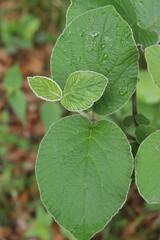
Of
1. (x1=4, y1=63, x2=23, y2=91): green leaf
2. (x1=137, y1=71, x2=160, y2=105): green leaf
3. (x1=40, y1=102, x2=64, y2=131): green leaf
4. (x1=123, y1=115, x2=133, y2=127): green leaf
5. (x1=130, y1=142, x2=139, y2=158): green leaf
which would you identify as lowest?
(x1=40, y1=102, x2=64, y2=131): green leaf

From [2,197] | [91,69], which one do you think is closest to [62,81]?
[91,69]

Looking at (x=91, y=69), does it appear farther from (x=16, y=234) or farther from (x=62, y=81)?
(x=16, y=234)

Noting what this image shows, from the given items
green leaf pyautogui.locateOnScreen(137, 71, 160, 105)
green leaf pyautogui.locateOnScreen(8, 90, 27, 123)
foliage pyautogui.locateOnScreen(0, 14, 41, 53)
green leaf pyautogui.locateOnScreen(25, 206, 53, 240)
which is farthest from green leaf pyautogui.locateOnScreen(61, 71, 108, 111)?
foliage pyautogui.locateOnScreen(0, 14, 41, 53)

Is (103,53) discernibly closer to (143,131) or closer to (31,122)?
(143,131)

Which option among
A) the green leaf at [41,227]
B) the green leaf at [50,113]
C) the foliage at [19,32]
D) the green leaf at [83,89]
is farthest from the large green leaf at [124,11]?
the foliage at [19,32]

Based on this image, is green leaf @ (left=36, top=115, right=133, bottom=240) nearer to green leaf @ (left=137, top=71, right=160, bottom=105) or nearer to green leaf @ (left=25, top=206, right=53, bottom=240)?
green leaf @ (left=137, top=71, right=160, bottom=105)

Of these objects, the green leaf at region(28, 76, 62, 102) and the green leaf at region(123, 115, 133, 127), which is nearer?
the green leaf at region(28, 76, 62, 102)

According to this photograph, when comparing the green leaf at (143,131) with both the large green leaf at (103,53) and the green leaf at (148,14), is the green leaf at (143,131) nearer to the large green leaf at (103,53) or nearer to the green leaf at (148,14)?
the large green leaf at (103,53)
